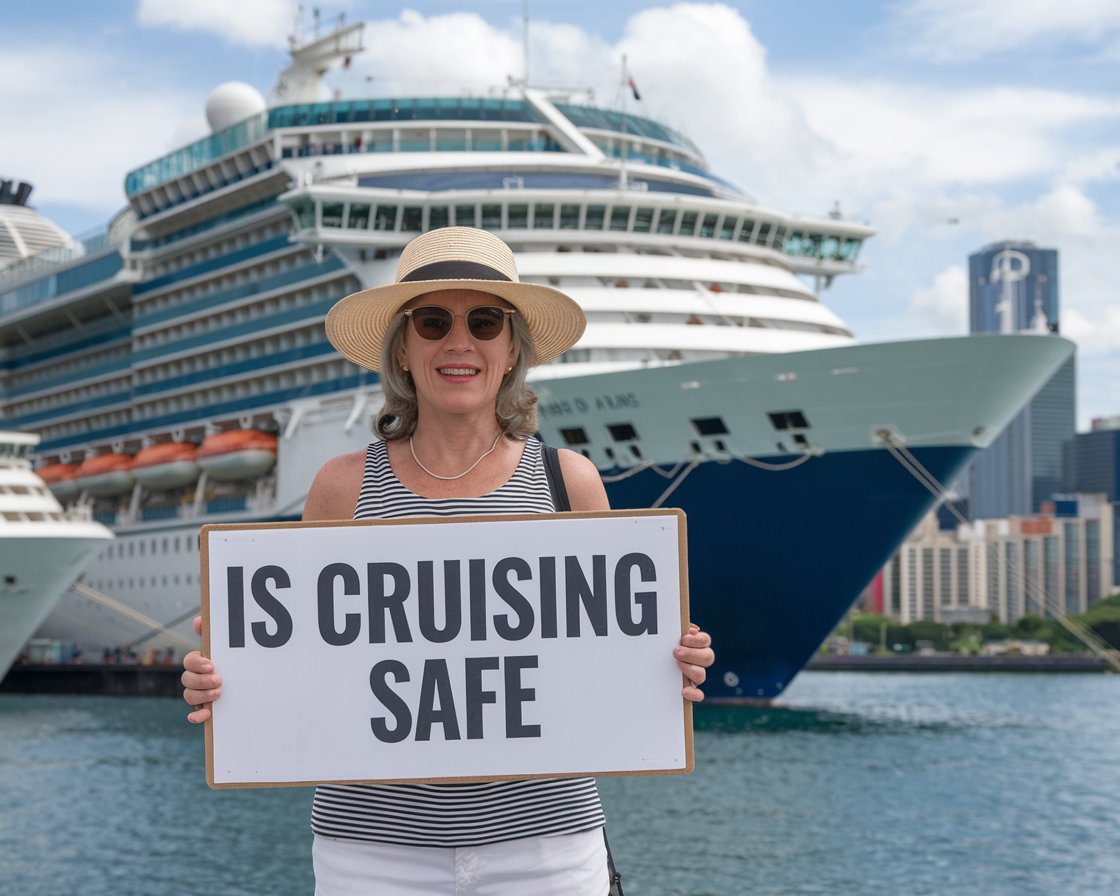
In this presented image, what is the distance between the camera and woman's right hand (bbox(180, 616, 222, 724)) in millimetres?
3254

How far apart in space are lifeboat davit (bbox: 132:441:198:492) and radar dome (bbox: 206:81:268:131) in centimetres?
972

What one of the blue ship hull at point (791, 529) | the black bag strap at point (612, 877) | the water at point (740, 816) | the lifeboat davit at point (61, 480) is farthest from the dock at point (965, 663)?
the black bag strap at point (612, 877)

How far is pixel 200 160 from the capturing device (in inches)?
1612

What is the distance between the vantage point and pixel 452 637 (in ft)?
10.8

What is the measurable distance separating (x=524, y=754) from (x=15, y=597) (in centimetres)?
3146

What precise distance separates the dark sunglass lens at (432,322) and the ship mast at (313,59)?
40.2m

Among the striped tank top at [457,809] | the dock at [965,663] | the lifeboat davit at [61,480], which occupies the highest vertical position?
the lifeboat davit at [61,480]

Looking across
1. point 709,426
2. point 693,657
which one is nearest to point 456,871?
point 693,657

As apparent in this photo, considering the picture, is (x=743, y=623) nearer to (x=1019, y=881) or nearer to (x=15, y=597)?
(x=1019, y=881)

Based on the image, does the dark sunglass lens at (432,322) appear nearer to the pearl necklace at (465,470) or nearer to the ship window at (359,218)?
the pearl necklace at (465,470)

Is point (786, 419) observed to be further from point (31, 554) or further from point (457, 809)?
point (457, 809)

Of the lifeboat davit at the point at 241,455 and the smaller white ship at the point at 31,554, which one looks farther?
the lifeboat davit at the point at 241,455

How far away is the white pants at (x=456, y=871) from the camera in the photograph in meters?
3.12

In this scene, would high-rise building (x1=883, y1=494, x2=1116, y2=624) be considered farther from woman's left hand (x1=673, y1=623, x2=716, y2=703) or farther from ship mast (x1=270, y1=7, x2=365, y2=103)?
woman's left hand (x1=673, y1=623, x2=716, y2=703)
